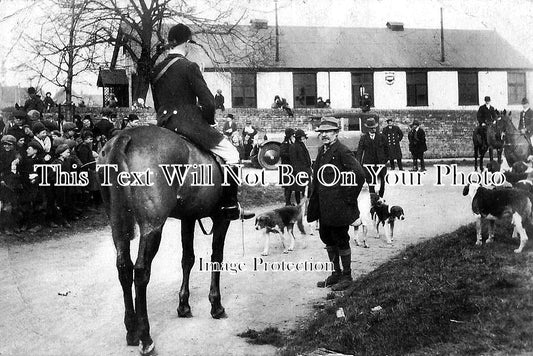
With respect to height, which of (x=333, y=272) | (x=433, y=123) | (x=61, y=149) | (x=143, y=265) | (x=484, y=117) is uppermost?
(x=433, y=123)

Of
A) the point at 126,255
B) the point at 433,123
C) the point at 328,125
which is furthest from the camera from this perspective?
the point at 433,123

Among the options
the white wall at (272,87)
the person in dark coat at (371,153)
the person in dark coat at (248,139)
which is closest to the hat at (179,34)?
the person in dark coat at (371,153)

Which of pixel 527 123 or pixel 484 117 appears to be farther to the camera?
pixel 484 117

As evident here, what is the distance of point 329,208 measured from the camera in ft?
25.5

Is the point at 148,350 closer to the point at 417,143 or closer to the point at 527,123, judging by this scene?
the point at 527,123

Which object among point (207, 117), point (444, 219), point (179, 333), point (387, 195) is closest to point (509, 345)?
point (179, 333)

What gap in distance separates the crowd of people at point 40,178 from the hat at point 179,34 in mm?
3841

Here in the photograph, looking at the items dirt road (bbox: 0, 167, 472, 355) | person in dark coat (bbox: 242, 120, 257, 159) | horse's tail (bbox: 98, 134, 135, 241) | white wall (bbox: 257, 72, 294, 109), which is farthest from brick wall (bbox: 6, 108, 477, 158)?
horse's tail (bbox: 98, 134, 135, 241)

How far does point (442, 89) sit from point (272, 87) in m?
11.1

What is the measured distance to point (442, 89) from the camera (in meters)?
37.7

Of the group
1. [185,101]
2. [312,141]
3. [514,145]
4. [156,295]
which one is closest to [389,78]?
[312,141]

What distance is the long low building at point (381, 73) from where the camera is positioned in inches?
1420

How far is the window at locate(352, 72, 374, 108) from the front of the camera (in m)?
36.9

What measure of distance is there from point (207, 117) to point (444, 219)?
7.36 metres
